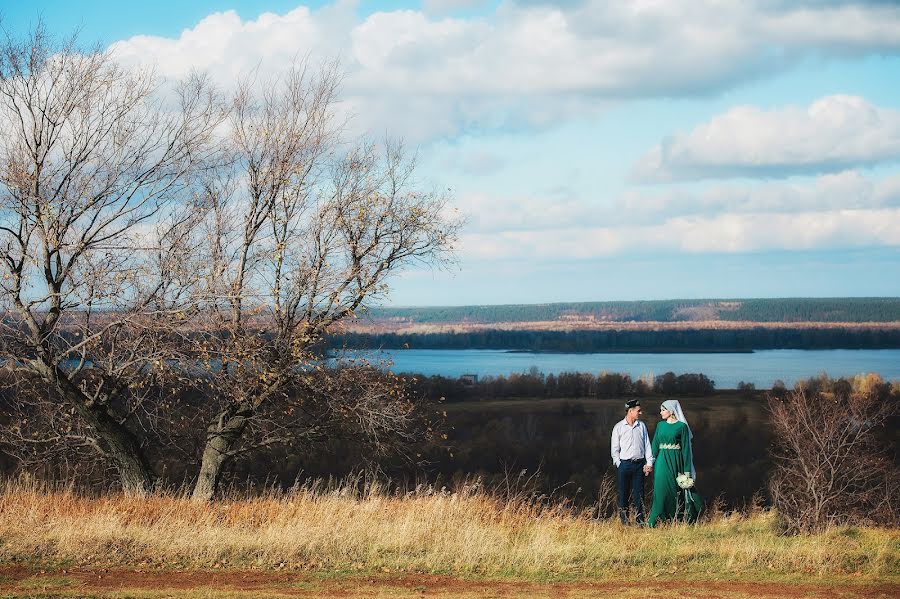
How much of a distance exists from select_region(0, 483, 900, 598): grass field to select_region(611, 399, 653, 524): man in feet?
2.33

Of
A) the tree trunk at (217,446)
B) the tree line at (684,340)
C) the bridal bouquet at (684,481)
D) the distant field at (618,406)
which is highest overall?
the bridal bouquet at (684,481)

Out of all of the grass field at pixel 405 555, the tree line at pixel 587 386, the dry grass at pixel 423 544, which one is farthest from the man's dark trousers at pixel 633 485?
the tree line at pixel 587 386

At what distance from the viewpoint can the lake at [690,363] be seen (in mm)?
124812

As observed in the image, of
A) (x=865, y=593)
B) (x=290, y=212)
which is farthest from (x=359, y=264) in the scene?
(x=865, y=593)

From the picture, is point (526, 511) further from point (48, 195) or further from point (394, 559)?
point (48, 195)

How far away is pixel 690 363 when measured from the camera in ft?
505

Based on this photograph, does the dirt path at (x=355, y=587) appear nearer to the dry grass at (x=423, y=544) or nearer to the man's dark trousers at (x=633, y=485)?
the dry grass at (x=423, y=544)

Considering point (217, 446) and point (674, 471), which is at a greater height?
point (674, 471)

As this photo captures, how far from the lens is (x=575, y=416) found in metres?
88.7

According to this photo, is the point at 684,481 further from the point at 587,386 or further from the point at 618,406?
the point at 587,386

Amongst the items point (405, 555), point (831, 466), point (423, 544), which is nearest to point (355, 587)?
point (405, 555)

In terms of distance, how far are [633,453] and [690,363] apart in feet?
489

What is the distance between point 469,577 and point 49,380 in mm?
8709

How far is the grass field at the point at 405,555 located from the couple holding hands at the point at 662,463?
1.67ft
